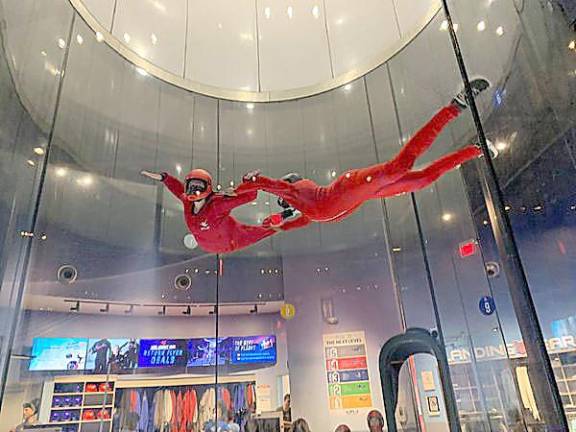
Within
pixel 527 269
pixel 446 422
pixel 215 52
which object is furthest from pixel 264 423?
pixel 215 52

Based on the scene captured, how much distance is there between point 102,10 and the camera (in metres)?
3.62

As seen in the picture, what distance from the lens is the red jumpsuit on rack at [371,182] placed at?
227 cm

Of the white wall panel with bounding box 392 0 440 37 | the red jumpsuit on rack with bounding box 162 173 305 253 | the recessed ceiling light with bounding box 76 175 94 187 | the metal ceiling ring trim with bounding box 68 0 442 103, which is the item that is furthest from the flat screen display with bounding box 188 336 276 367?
the white wall panel with bounding box 392 0 440 37

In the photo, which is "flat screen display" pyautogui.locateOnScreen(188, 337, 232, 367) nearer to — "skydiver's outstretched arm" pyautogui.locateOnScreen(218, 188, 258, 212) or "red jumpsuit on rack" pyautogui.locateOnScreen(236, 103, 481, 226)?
"skydiver's outstretched arm" pyautogui.locateOnScreen(218, 188, 258, 212)

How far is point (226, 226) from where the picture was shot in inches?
114

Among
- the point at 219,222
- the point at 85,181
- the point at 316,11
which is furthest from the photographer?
the point at 316,11

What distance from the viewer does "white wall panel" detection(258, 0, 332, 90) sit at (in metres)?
→ 4.00

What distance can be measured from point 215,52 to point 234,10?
0.46 m

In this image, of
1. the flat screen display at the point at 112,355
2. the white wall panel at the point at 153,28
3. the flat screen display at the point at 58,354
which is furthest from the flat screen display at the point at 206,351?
the white wall panel at the point at 153,28

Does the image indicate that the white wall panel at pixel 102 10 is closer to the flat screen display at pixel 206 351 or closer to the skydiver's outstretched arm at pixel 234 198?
the skydiver's outstretched arm at pixel 234 198

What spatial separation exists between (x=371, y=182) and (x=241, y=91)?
2803mm

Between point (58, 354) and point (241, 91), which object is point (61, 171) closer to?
point (58, 354)

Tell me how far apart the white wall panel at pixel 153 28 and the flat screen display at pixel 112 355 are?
2810 millimetres

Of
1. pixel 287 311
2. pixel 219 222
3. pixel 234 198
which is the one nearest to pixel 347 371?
pixel 287 311
